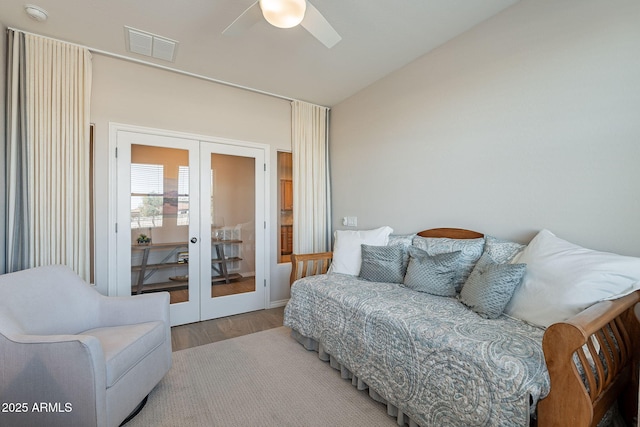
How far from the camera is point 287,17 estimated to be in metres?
1.62

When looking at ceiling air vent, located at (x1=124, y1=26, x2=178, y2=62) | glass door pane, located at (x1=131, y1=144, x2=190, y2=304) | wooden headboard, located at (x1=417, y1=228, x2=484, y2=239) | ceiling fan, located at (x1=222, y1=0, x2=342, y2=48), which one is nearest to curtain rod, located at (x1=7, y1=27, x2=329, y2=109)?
ceiling air vent, located at (x1=124, y1=26, x2=178, y2=62)

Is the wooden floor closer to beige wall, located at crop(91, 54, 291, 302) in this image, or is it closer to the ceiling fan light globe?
beige wall, located at crop(91, 54, 291, 302)

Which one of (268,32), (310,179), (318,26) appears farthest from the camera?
(310,179)

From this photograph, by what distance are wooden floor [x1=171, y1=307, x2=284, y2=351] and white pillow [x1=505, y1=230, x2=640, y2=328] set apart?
233 cm

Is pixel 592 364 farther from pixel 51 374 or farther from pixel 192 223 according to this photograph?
pixel 192 223

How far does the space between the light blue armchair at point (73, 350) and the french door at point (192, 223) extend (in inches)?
38.8

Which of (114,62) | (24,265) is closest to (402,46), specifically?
(114,62)

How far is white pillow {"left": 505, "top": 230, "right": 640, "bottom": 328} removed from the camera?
4.44 ft

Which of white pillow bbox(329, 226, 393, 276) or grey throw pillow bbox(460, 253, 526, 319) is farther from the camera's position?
white pillow bbox(329, 226, 393, 276)

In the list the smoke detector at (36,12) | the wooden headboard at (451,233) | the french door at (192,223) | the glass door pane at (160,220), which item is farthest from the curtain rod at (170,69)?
the wooden headboard at (451,233)

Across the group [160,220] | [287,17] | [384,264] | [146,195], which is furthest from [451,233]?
[146,195]

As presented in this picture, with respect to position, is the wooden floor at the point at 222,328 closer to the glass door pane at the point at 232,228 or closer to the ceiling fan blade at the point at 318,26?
the glass door pane at the point at 232,228

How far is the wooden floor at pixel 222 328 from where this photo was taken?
2.71 meters

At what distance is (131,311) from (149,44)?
2275mm
